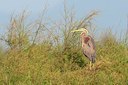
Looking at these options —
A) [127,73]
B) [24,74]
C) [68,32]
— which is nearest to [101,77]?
[127,73]

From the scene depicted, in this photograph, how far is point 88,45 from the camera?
12547 mm

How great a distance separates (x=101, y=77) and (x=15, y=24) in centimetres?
312

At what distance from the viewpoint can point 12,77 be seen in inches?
404

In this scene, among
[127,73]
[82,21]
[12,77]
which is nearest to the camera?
[12,77]

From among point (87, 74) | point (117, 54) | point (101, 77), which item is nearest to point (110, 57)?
point (117, 54)

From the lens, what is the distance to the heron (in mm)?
12234

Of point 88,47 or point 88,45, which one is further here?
point 88,45

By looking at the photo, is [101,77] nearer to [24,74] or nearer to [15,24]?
[24,74]

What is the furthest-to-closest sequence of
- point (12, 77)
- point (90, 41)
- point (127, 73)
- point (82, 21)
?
point (82, 21)
point (90, 41)
point (127, 73)
point (12, 77)

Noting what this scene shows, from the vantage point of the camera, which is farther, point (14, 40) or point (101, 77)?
point (14, 40)

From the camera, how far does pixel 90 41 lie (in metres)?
12.6

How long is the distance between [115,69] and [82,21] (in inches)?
89.0

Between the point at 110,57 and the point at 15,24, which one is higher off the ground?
the point at 15,24

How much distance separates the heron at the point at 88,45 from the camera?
1223cm
